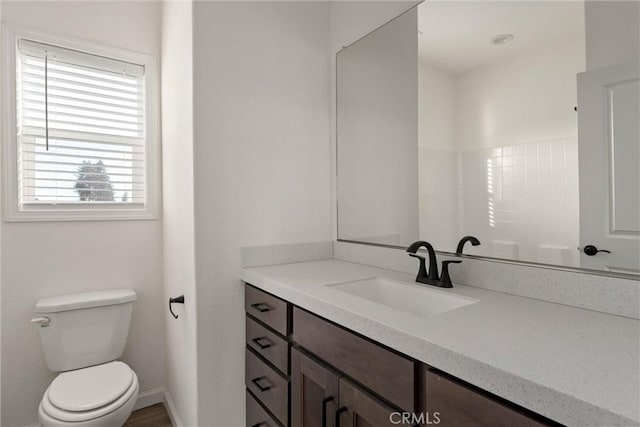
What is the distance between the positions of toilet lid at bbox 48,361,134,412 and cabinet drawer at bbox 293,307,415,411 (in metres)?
0.93

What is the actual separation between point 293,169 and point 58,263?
4.49 feet

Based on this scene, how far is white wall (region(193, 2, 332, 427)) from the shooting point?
5.05 ft

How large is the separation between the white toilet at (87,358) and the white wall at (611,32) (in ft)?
7.00

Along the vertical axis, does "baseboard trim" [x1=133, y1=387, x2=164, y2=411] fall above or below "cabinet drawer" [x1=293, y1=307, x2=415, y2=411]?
below

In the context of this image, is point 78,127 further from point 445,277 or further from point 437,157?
point 445,277

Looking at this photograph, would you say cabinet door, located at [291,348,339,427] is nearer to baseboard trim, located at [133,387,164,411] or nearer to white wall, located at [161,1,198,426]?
white wall, located at [161,1,198,426]

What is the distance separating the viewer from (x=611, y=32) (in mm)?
960

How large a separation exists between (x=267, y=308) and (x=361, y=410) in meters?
0.61

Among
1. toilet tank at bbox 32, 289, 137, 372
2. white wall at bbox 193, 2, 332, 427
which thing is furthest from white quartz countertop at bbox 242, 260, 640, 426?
toilet tank at bbox 32, 289, 137, 372

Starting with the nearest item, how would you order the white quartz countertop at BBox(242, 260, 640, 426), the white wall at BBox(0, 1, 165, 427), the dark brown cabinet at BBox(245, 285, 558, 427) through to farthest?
the white quartz countertop at BBox(242, 260, 640, 426) < the dark brown cabinet at BBox(245, 285, 558, 427) < the white wall at BBox(0, 1, 165, 427)

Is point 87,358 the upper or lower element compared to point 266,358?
lower

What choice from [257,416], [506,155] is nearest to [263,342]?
[257,416]

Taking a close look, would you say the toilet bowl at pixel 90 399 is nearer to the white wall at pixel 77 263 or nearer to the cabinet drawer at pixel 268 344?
the white wall at pixel 77 263

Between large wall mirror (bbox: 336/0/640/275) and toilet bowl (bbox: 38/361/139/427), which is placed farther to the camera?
toilet bowl (bbox: 38/361/139/427)
